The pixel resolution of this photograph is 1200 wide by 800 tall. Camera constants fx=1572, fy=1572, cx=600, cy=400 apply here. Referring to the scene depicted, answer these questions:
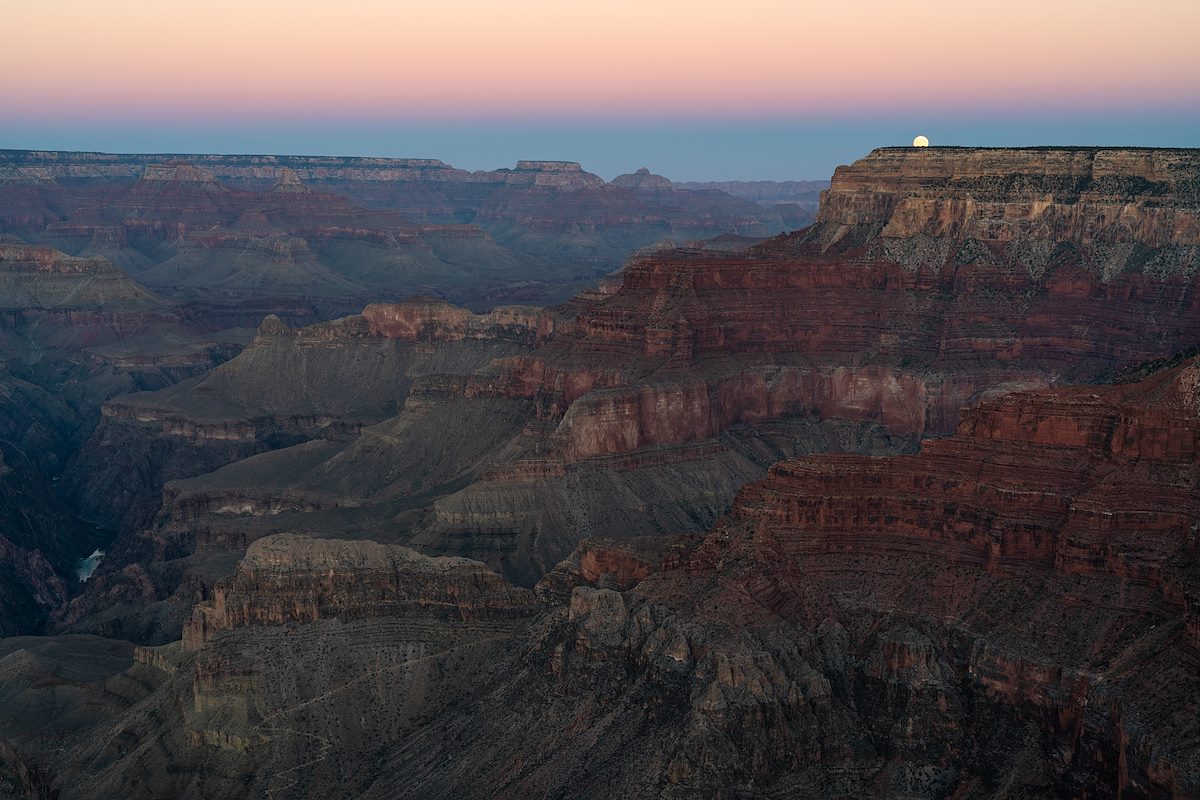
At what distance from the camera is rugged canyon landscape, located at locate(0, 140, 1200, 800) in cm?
5412

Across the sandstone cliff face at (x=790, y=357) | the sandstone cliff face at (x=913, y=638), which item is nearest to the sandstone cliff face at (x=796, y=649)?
the sandstone cliff face at (x=913, y=638)

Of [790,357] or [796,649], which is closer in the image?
[796,649]

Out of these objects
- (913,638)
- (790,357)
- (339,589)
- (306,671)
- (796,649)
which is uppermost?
(913,638)

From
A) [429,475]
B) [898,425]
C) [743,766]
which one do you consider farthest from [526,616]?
[898,425]

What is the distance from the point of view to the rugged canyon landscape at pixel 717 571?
5412 centimetres

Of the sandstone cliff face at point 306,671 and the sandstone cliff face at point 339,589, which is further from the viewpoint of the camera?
the sandstone cliff face at point 339,589

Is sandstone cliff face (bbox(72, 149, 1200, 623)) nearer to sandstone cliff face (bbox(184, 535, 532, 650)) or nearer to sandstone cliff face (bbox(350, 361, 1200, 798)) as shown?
sandstone cliff face (bbox(184, 535, 532, 650))

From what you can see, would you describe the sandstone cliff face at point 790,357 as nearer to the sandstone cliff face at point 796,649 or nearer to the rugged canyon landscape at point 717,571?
the rugged canyon landscape at point 717,571

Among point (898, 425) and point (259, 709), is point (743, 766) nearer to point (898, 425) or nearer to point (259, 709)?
point (259, 709)

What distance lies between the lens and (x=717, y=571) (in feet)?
202

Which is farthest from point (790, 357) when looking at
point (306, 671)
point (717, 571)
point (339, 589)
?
point (306, 671)

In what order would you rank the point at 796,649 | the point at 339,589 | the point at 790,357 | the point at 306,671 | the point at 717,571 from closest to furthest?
the point at 796,649
the point at 717,571
the point at 306,671
the point at 339,589
the point at 790,357

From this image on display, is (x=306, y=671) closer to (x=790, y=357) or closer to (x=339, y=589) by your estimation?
(x=339, y=589)

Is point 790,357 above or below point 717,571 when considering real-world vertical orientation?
below
